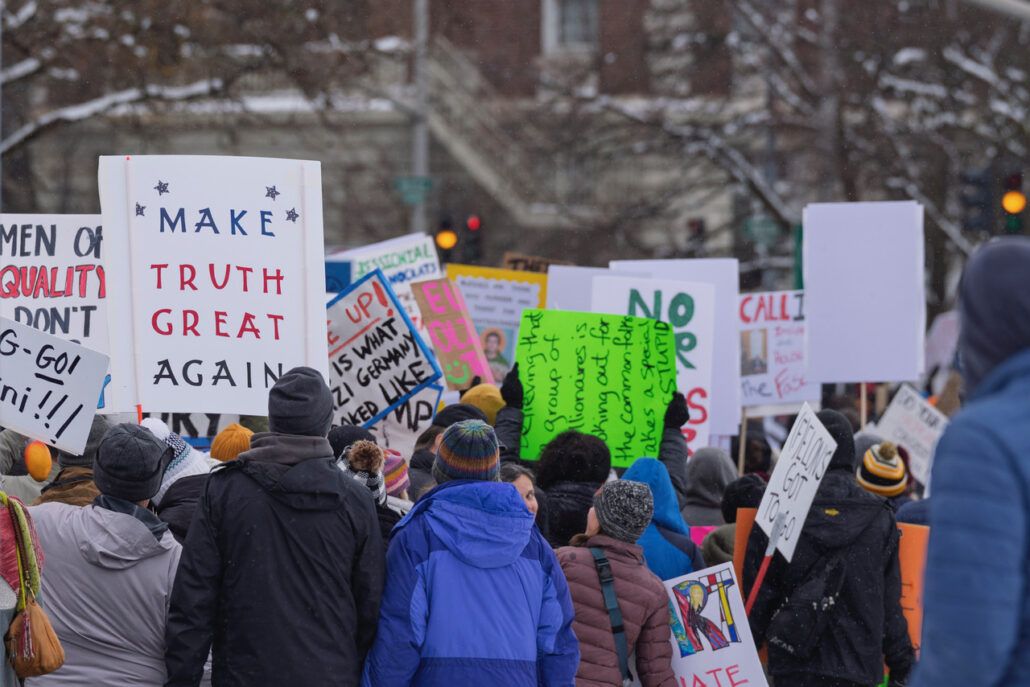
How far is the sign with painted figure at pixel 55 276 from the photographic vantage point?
661 centimetres

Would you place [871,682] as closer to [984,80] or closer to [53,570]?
[53,570]

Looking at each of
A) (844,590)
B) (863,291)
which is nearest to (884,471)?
(844,590)

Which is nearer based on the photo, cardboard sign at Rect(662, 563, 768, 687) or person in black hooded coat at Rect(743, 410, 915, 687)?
cardboard sign at Rect(662, 563, 768, 687)

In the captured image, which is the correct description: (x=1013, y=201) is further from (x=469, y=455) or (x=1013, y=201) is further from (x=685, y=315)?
(x=469, y=455)

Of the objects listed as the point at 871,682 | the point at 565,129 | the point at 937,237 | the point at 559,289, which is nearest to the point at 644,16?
the point at 565,129

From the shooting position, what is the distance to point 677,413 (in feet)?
22.2

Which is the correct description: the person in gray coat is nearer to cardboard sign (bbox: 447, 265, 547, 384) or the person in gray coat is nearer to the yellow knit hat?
the yellow knit hat

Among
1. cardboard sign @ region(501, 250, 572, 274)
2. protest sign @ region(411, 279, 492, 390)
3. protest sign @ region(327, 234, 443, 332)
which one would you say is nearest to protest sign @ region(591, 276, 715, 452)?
protest sign @ region(411, 279, 492, 390)

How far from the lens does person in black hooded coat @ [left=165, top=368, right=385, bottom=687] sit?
4.22 m

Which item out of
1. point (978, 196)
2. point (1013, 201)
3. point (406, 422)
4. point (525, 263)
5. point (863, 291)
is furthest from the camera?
point (978, 196)

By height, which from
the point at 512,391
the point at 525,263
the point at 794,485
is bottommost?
the point at 794,485

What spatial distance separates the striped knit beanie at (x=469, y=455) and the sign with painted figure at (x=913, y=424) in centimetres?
656

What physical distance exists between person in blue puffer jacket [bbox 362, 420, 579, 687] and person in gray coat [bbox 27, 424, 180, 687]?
2.07 ft

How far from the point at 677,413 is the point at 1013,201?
10951 mm
